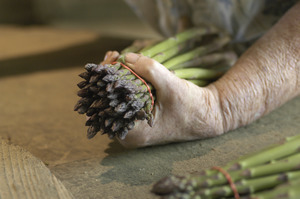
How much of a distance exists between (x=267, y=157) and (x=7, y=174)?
33.0 inches

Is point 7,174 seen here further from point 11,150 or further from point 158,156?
point 158,156

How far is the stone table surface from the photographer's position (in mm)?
1407

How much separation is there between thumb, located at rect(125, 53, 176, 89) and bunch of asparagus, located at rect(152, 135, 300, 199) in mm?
450

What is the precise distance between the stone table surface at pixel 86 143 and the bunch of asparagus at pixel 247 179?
0.22m

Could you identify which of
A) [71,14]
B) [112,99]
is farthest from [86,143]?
[71,14]

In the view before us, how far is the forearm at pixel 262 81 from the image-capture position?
170cm

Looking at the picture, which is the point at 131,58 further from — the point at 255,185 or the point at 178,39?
the point at 255,185

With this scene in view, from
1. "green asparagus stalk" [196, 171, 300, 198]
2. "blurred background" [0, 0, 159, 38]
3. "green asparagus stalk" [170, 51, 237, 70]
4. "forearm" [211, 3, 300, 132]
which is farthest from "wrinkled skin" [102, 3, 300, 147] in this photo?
"blurred background" [0, 0, 159, 38]

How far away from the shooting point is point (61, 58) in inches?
127

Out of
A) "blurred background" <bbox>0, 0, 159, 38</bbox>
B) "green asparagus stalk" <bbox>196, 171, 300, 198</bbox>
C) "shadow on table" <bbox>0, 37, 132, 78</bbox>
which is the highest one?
"blurred background" <bbox>0, 0, 159, 38</bbox>

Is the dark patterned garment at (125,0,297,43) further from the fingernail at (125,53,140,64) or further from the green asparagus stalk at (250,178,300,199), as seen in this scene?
the green asparagus stalk at (250,178,300,199)

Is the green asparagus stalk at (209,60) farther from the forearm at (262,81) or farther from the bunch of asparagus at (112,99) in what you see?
the bunch of asparagus at (112,99)

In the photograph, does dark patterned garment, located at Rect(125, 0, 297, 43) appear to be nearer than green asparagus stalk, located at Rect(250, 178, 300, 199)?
No

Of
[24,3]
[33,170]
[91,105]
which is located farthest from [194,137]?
[24,3]
